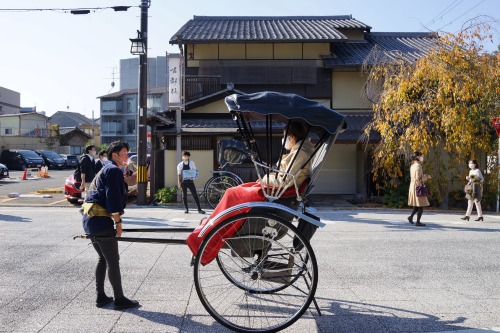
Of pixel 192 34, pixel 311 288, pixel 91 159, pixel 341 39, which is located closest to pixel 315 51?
pixel 341 39

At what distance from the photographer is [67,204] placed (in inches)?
578

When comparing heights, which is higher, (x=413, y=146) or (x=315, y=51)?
(x=315, y=51)

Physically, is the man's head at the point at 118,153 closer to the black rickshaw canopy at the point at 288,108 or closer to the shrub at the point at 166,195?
the black rickshaw canopy at the point at 288,108

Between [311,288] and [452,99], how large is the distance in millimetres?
11448

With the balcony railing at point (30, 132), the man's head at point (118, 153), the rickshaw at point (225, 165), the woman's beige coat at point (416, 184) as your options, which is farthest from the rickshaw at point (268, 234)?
the balcony railing at point (30, 132)

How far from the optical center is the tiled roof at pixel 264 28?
1862 cm

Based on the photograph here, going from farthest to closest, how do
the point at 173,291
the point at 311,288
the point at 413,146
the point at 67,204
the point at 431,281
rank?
the point at 67,204 < the point at 413,146 < the point at 431,281 < the point at 173,291 < the point at 311,288

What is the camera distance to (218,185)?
1386 cm

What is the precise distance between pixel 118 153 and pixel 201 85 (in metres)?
13.7

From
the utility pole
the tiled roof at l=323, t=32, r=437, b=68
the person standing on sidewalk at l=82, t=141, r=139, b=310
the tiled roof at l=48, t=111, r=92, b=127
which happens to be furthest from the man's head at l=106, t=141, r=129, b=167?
the tiled roof at l=48, t=111, r=92, b=127

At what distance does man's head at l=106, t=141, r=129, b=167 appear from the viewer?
503 centimetres

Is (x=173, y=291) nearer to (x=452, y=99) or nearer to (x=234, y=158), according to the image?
(x=234, y=158)

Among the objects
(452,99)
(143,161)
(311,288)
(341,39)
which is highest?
(341,39)

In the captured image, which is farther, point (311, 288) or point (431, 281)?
point (431, 281)
